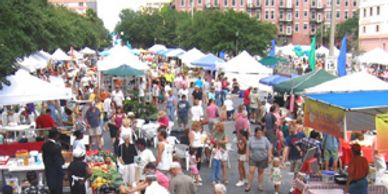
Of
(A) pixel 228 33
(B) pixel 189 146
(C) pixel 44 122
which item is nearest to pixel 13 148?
(C) pixel 44 122

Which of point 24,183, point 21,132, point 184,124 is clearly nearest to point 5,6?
point 21,132

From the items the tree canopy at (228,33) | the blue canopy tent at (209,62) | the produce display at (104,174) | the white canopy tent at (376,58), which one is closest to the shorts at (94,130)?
the produce display at (104,174)

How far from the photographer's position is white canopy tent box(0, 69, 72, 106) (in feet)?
48.0

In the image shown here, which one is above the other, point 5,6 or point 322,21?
point 322,21

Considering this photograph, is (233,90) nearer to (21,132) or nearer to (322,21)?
(21,132)

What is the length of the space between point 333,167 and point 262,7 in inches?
4205

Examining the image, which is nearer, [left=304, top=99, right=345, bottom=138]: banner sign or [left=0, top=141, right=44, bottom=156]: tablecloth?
[left=304, top=99, right=345, bottom=138]: banner sign

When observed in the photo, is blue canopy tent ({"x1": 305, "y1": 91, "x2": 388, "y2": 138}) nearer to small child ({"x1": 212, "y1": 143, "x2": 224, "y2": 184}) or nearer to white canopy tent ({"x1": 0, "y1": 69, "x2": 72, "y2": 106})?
small child ({"x1": 212, "y1": 143, "x2": 224, "y2": 184})

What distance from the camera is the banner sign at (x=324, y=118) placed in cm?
1020

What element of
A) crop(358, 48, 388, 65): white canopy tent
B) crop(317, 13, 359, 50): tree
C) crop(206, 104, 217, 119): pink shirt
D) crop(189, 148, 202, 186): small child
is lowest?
crop(189, 148, 202, 186): small child

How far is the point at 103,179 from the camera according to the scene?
12.0 m

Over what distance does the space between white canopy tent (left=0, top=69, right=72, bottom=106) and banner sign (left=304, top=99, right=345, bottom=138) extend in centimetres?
677

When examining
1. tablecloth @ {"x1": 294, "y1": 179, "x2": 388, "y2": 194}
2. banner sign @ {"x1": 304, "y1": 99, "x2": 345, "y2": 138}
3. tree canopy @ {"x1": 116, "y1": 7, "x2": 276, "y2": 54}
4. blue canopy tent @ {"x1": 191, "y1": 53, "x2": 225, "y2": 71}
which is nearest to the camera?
banner sign @ {"x1": 304, "y1": 99, "x2": 345, "y2": 138}

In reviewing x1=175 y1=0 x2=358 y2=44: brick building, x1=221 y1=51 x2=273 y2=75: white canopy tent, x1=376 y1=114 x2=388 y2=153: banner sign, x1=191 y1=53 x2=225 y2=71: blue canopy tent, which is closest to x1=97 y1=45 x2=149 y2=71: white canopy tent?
x1=221 y1=51 x2=273 y2=75: white canopy tent
